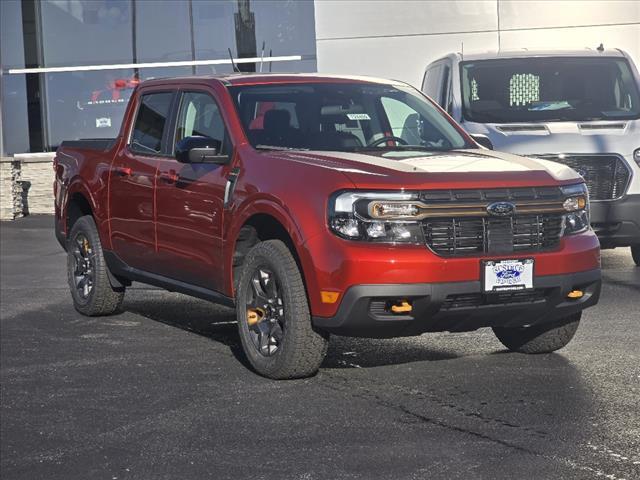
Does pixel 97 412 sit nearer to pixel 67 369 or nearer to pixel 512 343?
pixel 67 369

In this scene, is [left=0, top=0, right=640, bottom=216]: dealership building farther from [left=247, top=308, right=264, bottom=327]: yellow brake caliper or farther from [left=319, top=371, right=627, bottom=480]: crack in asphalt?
[left=319, top=371, right=627, bottom=480]: crack in asphalt

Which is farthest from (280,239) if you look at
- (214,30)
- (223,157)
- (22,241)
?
(214,30)

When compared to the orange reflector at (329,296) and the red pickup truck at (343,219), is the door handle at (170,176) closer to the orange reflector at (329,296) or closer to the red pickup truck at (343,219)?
the red pickup truck at (343,219)

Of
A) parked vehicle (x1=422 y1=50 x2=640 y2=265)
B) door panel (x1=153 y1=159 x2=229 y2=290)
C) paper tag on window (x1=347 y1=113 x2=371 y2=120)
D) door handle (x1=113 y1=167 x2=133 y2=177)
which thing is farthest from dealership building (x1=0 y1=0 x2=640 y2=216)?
paper tag on window (x1=347 y1=113 x2=371 y2=120)

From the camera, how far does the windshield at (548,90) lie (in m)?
13.0

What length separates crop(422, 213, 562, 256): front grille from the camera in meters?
7.27

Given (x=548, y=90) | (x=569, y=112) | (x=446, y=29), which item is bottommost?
(x=569, y=112)

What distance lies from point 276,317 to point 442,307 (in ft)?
3.47

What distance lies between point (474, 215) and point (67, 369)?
9.40 feet

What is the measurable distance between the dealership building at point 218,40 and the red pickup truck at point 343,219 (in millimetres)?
13460

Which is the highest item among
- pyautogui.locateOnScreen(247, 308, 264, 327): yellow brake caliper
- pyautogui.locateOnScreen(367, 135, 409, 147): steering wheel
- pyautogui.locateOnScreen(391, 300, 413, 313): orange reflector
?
pyautogui.locateOnScreen(367, 135, 409, 147): steering wheel

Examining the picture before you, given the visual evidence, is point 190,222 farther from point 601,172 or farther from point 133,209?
point 601,172

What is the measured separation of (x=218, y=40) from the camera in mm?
24609

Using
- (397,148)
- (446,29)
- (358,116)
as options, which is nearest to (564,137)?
(358,116)
